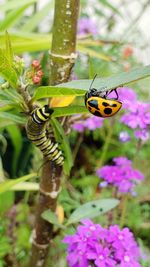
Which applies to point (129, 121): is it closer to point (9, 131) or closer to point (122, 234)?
point (122, 234)

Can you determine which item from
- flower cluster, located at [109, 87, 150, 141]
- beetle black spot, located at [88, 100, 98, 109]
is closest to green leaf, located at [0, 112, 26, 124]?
beetle black spot, located at [88, 100, 98, 109]

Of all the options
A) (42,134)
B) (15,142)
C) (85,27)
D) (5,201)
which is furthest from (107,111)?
(85,27)

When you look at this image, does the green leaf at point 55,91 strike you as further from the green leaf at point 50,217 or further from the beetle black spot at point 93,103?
the green leaf at point 50,217

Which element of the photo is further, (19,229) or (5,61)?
(19,229)

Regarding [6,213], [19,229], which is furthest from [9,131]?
[6,213]

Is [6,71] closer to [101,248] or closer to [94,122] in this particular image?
[101,248]

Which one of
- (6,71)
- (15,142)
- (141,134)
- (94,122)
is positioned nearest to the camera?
(6,71)
